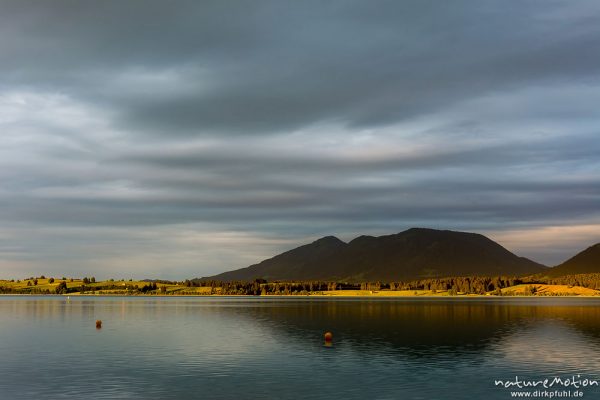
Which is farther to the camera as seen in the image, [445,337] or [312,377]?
[445,337]

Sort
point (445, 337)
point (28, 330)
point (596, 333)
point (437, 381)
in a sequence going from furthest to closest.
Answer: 1. point (28, 330)
2. point (596, 333)
3. point (445, 337)
4. point (437, 381)

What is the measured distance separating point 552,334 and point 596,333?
1307 cm

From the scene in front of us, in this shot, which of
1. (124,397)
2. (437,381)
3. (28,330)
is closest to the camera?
(124,397)

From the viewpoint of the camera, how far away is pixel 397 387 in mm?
68625

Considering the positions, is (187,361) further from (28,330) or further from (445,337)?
(28,330)

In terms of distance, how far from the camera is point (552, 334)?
135000 mm

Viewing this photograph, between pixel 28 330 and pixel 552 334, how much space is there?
126 metres

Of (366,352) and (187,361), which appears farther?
(366,352)

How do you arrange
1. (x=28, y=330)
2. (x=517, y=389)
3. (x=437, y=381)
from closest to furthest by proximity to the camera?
(x=517, y=389)
(x=437, y=381)
(x=28, y=330)

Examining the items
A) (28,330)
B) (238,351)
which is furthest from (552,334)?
(28,330)

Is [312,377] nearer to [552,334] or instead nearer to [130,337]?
[130,337]

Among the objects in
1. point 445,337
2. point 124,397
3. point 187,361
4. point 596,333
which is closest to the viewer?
point 124,397

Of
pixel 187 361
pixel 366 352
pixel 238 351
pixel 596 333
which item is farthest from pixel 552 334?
pixel 187 361

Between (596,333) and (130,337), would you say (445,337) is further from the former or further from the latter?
(130,337)
